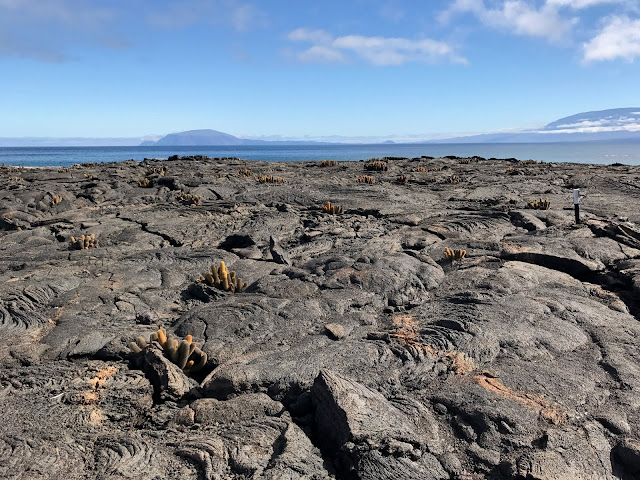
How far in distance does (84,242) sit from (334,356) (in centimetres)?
918

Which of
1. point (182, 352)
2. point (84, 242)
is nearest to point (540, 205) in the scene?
point (182, 352)

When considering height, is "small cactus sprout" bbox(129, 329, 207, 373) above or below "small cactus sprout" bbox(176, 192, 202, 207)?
below

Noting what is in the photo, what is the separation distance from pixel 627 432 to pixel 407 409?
2.25 m

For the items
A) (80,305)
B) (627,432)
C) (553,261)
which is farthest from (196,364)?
(553,261)

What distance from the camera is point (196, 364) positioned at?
5922 millimetres

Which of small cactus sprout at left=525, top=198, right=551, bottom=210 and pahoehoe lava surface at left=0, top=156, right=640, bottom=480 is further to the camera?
small cactus sprout at left=525, top=198, right=551, bottom=210

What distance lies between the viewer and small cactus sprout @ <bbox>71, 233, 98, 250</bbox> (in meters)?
11.5

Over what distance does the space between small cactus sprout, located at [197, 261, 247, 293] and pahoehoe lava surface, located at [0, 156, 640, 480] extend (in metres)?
0.33

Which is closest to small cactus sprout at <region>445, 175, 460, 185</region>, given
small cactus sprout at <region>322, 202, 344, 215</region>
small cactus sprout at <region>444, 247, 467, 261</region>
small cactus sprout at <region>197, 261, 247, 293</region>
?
small cactus sprout at <region>322, 202, 344, 215</region>

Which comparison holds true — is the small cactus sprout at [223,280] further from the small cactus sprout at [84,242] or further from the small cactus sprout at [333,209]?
the small cactus sprout at [333,209]

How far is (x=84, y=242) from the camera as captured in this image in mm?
11828

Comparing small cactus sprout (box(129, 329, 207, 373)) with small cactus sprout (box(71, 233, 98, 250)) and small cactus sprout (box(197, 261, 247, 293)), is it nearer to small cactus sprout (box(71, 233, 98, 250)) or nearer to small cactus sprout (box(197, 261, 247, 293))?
small cactus sprout (box(197, 261, 247, 293))

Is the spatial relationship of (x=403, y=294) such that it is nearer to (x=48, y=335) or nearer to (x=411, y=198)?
(x=48, y=335)

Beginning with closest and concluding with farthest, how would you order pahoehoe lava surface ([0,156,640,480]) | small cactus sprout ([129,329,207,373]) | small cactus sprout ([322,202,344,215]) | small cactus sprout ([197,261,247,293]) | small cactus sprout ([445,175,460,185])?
pahoehoe lava surface ([0,156,640,480]) → small cactus sprout ([129,329,207,373]) → small cactus sprout ([197,261,247,293]) → small cactus sprout ([322,202,344,215]) → small cactus sprout ([445,175,460,185])
